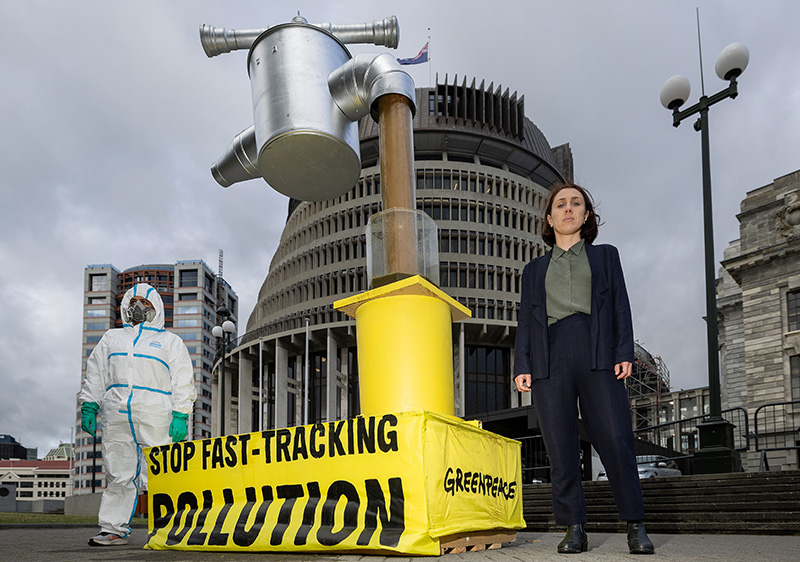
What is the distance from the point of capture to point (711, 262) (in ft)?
40.6

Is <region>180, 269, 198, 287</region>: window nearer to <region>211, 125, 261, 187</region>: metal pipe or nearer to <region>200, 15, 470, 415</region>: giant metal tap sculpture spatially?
<region>211, 125, 261, 187</region>: metal pipe

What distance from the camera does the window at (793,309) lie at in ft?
121

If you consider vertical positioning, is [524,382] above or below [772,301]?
below

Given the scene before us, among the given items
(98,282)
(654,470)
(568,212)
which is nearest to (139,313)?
(568,212)

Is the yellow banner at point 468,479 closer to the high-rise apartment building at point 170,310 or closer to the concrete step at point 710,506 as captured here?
the concrete step at point 710,506

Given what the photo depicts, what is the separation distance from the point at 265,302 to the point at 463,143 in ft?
76.3

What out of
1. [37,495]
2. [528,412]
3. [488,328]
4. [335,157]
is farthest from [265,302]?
[37,495]

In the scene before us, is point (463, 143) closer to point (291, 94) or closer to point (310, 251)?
point (310, 251)

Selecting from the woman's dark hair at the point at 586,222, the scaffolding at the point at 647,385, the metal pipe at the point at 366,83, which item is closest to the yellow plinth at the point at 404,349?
the woman's dark hair at the point at 586,222

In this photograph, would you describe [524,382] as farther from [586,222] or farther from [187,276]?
[187,276]

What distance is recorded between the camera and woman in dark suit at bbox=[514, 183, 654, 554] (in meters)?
4.11

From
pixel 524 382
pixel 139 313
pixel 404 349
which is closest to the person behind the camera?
pixel 524 382

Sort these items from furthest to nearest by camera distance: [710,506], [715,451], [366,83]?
[715,451] < [710,506] < [366,83]

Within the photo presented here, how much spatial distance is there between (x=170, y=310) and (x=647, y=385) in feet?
272
